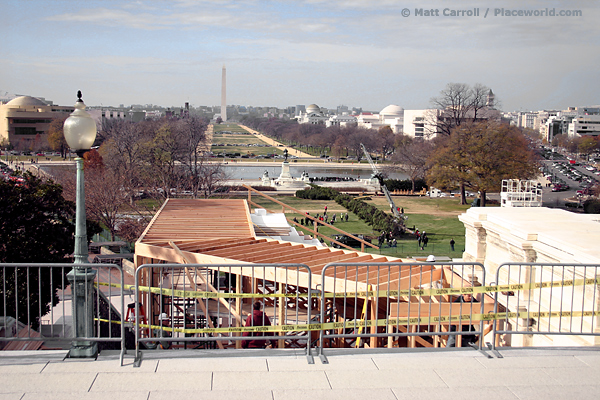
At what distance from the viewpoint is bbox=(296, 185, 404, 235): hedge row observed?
40.9m

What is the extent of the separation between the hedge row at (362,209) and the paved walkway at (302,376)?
33.1 metres

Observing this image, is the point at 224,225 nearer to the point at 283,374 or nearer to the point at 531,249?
the point at 531,249

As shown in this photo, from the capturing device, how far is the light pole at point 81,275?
6.95 metres

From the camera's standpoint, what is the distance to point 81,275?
7.21 m

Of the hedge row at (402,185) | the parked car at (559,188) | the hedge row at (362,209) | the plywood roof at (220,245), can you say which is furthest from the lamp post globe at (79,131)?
the parked car at (559,188)

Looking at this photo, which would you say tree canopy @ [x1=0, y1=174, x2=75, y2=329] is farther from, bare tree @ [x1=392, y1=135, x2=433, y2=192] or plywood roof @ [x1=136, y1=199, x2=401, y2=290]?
bare tree @ [x1=392, y1=135, x2=433, y2=192]

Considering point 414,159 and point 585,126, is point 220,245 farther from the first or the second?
point 585,126

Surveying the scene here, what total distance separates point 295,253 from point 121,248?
20.5 meters

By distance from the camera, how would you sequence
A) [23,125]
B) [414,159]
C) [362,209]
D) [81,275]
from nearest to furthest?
[81,275], [362,209], [414,159], [23,125]

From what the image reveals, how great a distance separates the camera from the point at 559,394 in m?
6.21

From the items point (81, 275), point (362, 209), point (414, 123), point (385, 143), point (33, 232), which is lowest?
point (362, 209)

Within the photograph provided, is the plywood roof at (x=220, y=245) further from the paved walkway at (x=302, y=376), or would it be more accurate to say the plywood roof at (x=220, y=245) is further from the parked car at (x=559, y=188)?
the parked car at (x=559, y=188)

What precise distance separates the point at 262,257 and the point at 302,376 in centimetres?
677

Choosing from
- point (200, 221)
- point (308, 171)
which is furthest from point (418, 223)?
point (308, 171)
